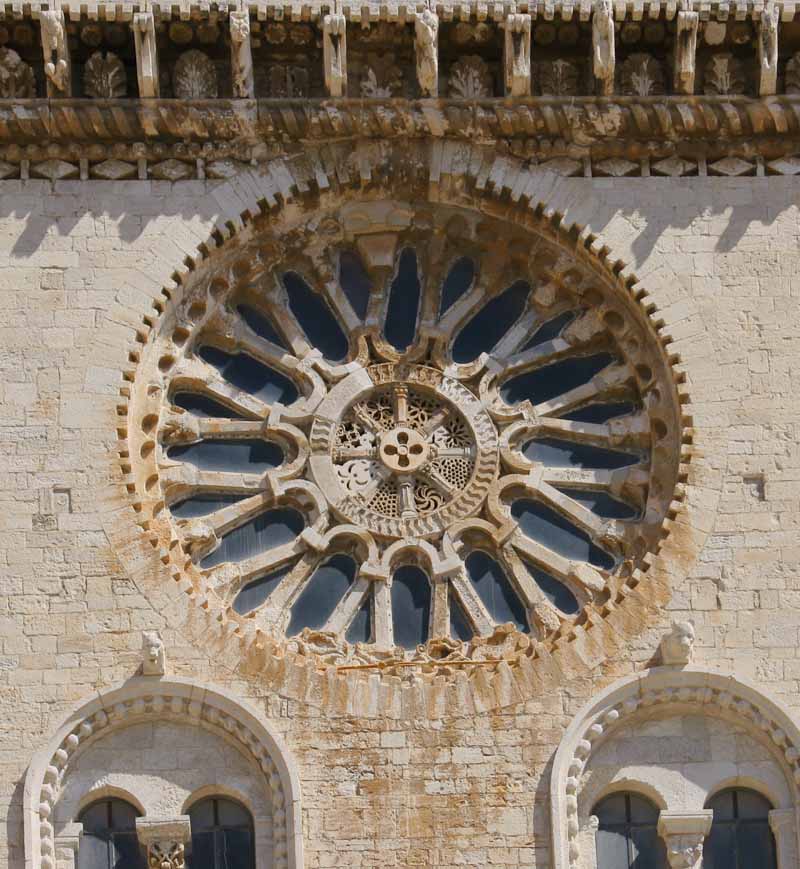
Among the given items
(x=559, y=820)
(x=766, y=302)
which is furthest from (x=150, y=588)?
(x=766, y=302)

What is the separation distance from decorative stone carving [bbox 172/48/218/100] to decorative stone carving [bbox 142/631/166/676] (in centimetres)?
474

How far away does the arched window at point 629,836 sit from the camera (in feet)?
90.0

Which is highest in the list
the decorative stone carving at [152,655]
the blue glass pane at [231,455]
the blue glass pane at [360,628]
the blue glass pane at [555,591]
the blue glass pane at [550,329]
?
the blue glass pane at [550,329]

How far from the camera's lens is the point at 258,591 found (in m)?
28.7

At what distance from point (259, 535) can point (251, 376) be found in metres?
1.43

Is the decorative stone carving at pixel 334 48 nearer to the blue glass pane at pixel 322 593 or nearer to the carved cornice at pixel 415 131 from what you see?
the carved cornice at pixel 415 131

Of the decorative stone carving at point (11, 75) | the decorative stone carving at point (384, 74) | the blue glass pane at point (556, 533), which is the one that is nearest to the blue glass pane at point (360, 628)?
the blue glass pane at point (556, 533)

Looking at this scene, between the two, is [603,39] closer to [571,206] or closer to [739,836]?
[571,206]

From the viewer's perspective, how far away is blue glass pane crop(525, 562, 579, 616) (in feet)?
93.8

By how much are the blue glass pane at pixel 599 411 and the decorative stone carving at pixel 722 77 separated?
2.67 m

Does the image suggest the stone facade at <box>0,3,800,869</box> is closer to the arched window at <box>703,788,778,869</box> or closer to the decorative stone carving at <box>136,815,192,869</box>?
the decorative stone carving at <box>136,815,192,869</box>

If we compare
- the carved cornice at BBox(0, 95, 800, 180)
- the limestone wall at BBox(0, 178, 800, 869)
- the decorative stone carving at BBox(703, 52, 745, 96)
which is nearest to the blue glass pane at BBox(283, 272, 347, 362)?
the limestone wall at BBox(0, 178, 800, 869)

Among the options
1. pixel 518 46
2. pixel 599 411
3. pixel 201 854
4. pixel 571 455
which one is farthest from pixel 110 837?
pixel 518 46

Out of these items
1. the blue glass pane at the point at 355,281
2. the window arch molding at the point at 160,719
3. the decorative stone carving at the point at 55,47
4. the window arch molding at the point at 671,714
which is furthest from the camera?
the blue glass pane at the point at 355,281
